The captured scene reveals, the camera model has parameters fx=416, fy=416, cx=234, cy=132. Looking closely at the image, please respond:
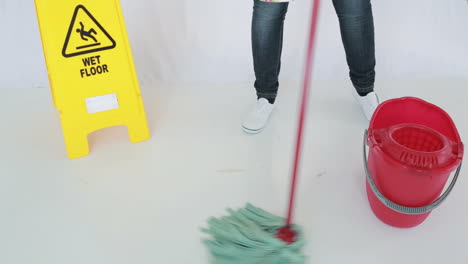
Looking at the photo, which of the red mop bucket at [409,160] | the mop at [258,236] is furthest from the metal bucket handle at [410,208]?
the mop at [258,236]

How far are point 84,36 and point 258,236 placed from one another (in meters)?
0.68

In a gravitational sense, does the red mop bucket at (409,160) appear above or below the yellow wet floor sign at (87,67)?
below

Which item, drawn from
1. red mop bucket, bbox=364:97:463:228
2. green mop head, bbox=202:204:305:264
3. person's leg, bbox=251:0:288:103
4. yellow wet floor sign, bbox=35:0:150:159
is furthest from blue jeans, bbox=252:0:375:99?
green mop head, bbox=202:204:305:264

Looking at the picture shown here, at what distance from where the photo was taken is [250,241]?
844 mm

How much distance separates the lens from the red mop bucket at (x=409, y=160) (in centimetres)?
83

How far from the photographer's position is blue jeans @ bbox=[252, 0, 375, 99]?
1.13 meters

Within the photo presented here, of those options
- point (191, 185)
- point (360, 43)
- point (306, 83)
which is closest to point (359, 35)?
point (360, 43)

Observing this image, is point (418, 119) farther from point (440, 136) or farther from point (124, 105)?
point (124, 105)

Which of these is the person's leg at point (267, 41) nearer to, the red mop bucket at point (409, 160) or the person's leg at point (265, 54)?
the person's leg at point (265, 54)

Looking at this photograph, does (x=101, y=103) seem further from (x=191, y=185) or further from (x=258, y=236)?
(x=258, y=236)

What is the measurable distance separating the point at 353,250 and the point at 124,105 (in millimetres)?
712

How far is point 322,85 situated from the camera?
4.90 ft

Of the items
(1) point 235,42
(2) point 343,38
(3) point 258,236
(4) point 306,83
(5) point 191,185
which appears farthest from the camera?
(1) point 235,42

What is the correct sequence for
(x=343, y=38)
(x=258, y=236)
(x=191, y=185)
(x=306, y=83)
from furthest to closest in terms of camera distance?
1. (x=343, y=38)
2. (x=191, y=185)
3. (x=258, y=236)
4. (x=306, y=83)
